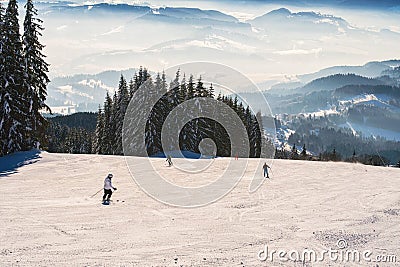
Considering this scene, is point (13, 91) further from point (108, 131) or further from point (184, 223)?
point (108, 131)

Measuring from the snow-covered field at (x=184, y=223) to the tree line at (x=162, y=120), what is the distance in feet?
73.7

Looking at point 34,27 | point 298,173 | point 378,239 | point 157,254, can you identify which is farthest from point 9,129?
point 378,239

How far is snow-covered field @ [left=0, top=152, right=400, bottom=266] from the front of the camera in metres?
12.4

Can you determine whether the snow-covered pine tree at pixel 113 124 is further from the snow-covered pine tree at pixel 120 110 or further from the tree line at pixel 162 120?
the snow-covered pine tree at pixel 120 110

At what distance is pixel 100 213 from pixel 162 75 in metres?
42.4

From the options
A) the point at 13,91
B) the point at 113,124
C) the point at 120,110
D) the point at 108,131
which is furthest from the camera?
the point at 108,131

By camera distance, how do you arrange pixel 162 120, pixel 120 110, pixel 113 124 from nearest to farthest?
pixel 162 120
pixel 120 110
pixel 113 124

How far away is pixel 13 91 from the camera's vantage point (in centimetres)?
3647

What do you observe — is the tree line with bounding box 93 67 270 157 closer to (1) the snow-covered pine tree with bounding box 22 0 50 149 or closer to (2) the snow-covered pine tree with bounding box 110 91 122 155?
(2) the snow-covered pine tree with bounding box 110 91 122 155

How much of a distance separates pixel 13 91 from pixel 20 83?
4.16 ft

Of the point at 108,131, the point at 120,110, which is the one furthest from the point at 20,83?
the point at 108,131

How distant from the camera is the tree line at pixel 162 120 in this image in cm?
5012

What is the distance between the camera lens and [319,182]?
27.8 m

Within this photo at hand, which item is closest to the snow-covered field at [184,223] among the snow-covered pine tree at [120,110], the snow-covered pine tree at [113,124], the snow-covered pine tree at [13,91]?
the snow-covered pine tree at [13,91]
